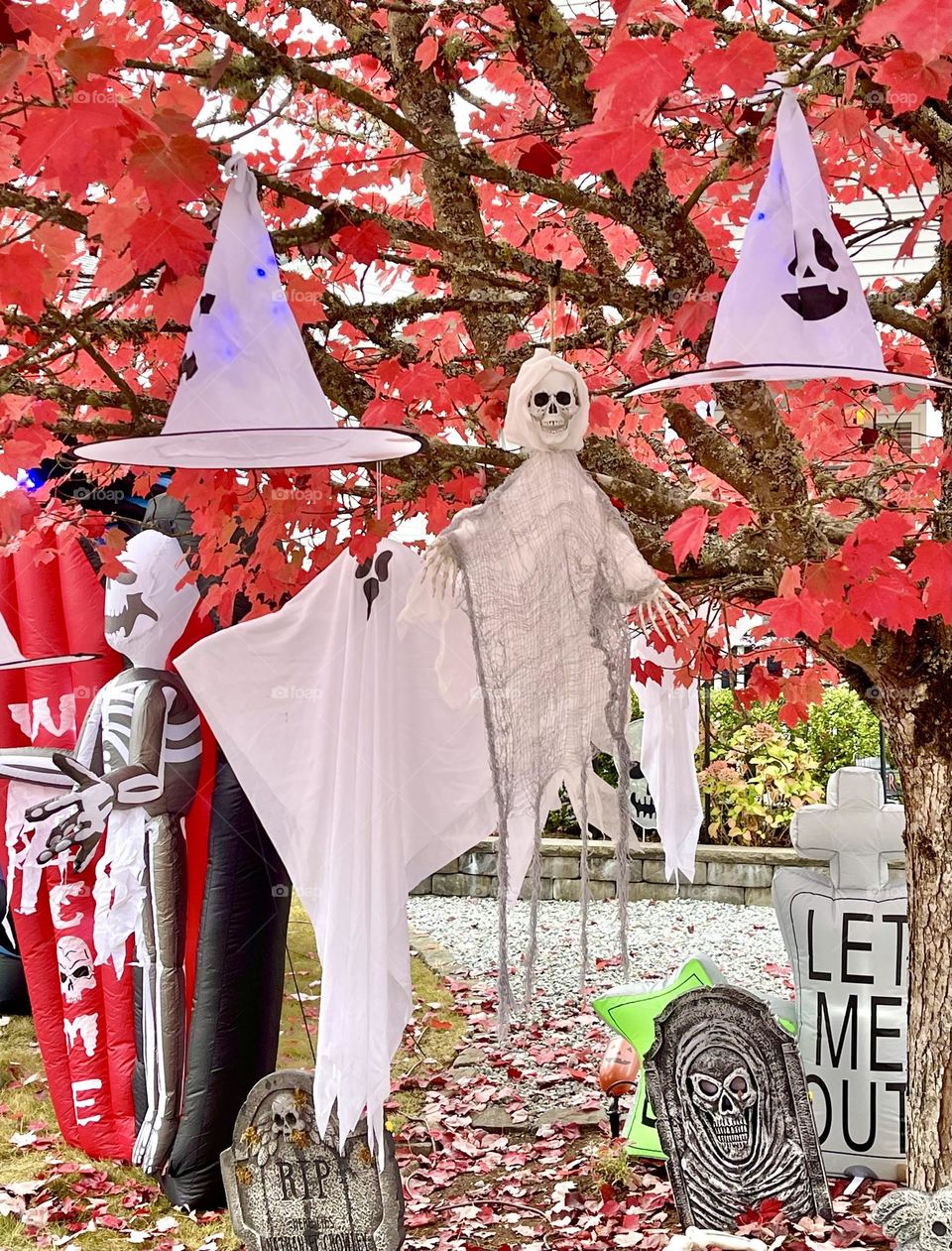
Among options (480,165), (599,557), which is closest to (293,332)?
(480,165)

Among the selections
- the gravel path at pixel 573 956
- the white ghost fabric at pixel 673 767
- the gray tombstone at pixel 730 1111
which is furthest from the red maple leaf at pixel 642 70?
the gravel path at pixel 573 956

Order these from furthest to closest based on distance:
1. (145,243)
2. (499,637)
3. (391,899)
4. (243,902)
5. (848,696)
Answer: (848,696) → (243,902) → (391,899) → (499,637) → (145,243)

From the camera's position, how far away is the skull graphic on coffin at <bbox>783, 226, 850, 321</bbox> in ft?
6.89

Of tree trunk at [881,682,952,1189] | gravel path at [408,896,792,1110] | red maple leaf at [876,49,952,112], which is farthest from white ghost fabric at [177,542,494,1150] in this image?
gravel path at [408,896,792,1110]

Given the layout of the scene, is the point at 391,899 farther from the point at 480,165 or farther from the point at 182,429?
the point at 480,165

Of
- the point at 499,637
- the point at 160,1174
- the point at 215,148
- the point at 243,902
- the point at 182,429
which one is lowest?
the point at 160,1174

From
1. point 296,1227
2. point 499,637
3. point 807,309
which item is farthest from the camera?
point 296,1227

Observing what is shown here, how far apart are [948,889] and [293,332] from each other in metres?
2.52

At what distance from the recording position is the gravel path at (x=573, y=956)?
6.83 meters

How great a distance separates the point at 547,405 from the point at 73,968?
4.23 meters

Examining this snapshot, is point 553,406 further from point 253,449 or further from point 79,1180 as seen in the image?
point 79,1180

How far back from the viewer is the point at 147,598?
17.1 feet

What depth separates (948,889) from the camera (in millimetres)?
3453

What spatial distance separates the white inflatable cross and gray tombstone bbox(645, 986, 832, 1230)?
0.83 m
